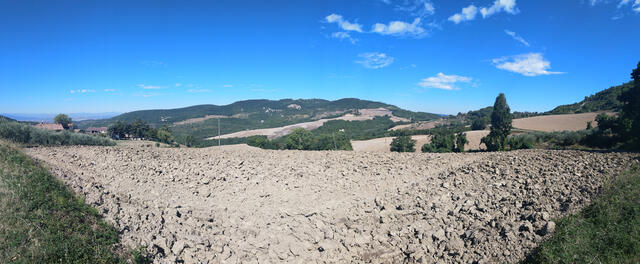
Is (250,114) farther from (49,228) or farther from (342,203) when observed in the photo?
(49,228)

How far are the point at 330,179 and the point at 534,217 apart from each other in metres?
6.95

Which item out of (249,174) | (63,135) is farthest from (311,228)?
(63,135)

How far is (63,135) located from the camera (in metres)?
16.5

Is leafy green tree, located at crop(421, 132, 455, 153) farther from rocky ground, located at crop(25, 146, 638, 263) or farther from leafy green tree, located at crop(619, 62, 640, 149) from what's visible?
rocky ground, located at crop(25, 146, 638, 263)

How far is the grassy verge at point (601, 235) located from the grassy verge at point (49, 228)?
8582 millimetres

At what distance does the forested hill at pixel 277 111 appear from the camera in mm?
110250

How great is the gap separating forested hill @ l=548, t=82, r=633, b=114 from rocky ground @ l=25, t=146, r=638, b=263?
56.4 metres

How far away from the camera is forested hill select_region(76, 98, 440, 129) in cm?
11025

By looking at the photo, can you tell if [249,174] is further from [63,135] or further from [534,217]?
[63,135]

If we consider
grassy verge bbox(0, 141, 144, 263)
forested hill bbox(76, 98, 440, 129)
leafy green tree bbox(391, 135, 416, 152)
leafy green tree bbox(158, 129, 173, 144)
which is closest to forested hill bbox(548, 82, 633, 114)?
leafy green tree bbox(391, 135, 416, 152)

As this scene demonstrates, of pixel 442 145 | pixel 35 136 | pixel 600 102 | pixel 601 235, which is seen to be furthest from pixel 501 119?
pixel 600 102

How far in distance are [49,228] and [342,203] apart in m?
7.49

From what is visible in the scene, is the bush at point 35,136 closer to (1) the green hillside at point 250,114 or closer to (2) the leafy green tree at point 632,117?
(2) the leafy green tree at point 632,117

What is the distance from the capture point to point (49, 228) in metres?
5.09
